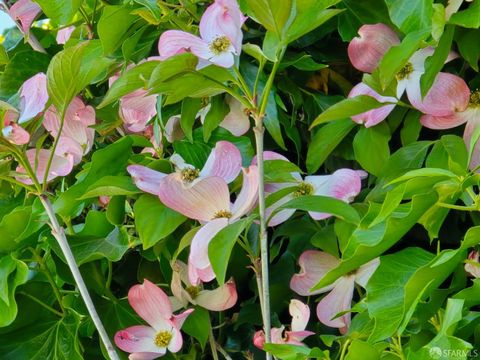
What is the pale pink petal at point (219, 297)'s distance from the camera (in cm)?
73

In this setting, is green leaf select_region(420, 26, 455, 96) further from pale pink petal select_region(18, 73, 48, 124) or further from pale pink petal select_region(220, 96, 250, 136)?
pale pink petal select_region(18, 73, 48, 124)

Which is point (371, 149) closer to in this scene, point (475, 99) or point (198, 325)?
point (475, 99)

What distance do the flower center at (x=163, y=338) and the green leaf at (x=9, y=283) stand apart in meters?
0.13

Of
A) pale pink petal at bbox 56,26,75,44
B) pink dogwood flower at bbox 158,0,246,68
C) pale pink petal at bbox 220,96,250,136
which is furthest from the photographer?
pale pink petal at bbox 56,26,75,44

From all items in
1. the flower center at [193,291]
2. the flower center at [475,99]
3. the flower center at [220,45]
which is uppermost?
the flower center at [220,45]

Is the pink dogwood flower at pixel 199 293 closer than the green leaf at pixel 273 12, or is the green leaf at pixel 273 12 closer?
the green leaf at pixel 273 12

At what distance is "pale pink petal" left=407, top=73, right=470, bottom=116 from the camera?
26.6 inches

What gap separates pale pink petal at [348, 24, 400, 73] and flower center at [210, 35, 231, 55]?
0.12 metres

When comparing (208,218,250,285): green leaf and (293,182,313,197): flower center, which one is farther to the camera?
(293,182,313,197): flower center

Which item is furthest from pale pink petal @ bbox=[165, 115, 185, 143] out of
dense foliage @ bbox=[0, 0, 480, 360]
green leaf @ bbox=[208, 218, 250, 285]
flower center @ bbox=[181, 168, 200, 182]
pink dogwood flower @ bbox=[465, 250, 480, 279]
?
pink dogwood flower @ bbox=[465, 250, 480, 279]

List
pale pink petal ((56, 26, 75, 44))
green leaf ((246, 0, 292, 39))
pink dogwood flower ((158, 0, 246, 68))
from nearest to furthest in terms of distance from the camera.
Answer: green leaf ((246, 0, 292, 39)) → pink dogwood flower ((158, 0, 246, 68)) → pale pink petal ((56, 26, 75, 44))

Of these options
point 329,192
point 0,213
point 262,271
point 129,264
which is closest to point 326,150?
point 329,192

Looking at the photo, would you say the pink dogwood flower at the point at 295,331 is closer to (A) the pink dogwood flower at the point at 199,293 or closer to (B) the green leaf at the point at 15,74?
(A) the pink dogwood flower at the point at 199,293

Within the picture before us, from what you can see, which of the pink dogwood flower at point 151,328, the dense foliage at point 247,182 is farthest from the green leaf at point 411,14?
the pink dogwood flower at point 151,328
